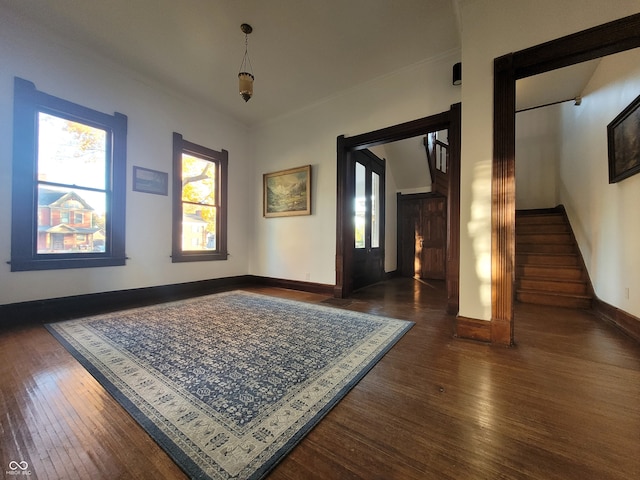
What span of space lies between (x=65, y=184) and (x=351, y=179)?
149 inches

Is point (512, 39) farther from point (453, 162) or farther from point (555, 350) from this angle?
point (555, 350)

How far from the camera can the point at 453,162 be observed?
3039 millimetres

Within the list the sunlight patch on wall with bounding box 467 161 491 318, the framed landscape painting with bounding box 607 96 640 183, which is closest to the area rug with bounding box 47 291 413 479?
the sunlight patch on wall with bounding box 467 161 491 318

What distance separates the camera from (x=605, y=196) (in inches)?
116

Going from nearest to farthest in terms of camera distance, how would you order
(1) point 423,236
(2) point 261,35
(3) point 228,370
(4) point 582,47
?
(3) point 228,370
(4) point 582,47
(2) point 261,35
(1) point 423,236

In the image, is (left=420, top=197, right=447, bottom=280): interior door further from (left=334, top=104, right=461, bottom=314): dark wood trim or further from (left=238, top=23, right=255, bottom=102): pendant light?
(left=238, top=23, right=255, bottom=102): pendant light

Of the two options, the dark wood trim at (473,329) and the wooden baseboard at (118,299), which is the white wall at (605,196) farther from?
the wooden baseboard at (118,299)

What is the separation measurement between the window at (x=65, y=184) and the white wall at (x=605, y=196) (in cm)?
582

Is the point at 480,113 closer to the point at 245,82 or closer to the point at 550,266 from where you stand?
the point at 245,82

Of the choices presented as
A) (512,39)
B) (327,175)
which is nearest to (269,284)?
(327,175)

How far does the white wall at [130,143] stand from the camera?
2.66 metres

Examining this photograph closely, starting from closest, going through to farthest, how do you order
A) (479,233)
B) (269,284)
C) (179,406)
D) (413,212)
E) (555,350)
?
(179,406) < (555,350) < (479,233) < (269,284) < (413,212)

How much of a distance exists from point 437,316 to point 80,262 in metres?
4.43

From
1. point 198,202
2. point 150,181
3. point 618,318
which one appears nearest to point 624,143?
point 618,318
